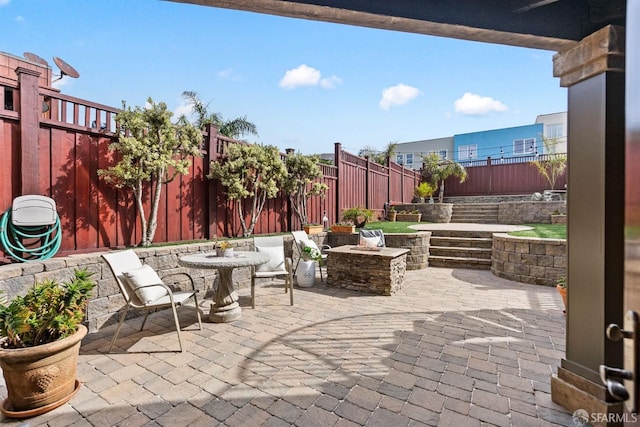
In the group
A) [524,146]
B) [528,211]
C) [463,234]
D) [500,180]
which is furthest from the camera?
[524,146]

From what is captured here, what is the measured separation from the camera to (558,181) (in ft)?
45.7

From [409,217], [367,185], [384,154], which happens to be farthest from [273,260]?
[384,154]

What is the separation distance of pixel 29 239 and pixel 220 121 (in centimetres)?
932

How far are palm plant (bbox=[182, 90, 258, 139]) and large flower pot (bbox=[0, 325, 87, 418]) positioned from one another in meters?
10.1

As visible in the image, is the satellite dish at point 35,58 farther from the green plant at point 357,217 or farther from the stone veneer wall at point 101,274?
the green plant at point 357,217

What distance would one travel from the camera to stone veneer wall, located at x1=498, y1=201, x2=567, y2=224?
10891 millimetres

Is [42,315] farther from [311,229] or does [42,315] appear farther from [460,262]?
[460,262]

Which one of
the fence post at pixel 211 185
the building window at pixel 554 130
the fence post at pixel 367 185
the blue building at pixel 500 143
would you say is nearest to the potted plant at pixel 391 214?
the fence post at pixel 367 185

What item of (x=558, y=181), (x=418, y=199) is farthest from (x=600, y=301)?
(x=558, y=181)

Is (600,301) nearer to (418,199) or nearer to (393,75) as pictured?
(393,75)

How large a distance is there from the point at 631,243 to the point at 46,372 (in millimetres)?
3061

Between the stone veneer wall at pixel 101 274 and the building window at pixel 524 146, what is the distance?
71.1 feet

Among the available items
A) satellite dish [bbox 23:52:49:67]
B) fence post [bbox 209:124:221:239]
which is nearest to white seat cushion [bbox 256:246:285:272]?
fence post [bbox 209:124:221:239]

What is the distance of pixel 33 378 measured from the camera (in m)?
2.04
